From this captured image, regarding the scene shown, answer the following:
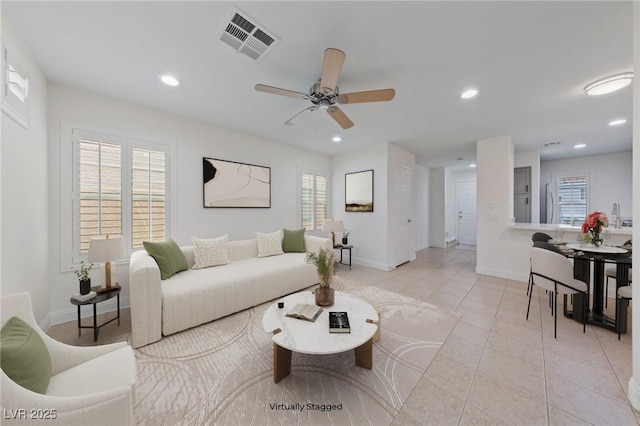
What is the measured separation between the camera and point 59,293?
253 cm

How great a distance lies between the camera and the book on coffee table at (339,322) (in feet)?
5.39

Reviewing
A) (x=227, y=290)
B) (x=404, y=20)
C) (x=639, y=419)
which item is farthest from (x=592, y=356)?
(x=227, y=290)

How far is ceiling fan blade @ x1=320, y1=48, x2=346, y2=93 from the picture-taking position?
159 centimetres

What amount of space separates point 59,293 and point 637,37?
5412 mm

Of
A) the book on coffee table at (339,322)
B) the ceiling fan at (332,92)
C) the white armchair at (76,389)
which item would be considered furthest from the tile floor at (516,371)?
the ceiling fan at (332,92)

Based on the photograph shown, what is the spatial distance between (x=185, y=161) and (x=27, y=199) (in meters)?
1.65

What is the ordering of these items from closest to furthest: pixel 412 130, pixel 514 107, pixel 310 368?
pixel 310 368 < pixel 514 107 < pixel 412 130

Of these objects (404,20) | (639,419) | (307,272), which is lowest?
(639,419)

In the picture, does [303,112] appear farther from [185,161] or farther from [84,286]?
[84,286]

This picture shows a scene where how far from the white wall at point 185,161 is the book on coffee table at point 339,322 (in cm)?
265

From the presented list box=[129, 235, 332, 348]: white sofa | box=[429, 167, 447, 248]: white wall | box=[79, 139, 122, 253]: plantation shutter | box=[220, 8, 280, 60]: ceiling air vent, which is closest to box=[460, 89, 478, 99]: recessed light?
box=[220, 8, 280, 60]: ceiling air vent

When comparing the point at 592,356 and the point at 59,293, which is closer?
the point at 592,356

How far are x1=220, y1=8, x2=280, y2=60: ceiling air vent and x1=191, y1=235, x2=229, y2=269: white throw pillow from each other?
2.37 m

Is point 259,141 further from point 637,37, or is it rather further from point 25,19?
point 637,37
